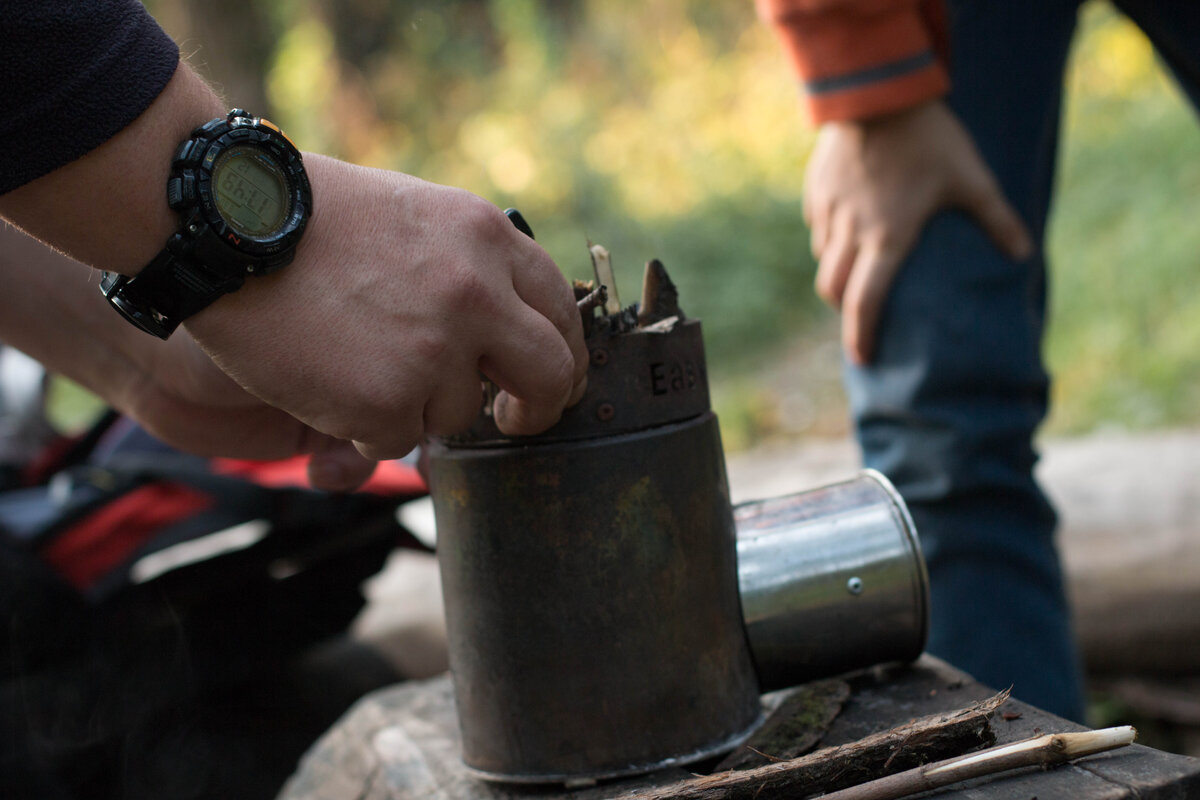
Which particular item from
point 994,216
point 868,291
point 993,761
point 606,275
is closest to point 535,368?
point 606,275

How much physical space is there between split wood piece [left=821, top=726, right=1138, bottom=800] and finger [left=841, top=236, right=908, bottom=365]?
1.01 m

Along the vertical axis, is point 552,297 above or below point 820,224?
below

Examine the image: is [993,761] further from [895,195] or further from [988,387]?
[895,195]

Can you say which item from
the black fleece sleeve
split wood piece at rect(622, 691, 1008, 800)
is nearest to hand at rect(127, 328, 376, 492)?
the black fleece sleeve

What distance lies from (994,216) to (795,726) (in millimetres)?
1065

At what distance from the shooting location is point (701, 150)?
10.0 meters

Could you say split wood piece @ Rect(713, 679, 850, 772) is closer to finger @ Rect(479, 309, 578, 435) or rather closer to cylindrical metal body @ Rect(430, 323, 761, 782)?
cylindrical metal body @ Rect(430, 323, 761, 782)

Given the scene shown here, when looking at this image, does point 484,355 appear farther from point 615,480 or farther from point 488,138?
point 488,138

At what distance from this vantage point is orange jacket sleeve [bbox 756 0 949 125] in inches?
73.2

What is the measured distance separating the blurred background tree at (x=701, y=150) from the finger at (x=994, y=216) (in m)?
1.95

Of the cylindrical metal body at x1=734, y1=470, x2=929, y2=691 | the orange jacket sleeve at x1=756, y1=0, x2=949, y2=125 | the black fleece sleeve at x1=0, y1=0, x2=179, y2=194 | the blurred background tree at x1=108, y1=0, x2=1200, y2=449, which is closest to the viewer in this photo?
the black fleece sleeve at x1=0, y1=0, x2=179, y2=194

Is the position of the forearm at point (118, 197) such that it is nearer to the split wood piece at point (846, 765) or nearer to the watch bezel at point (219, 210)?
the watch bezel at point (219, 210)

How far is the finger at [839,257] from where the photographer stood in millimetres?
1981

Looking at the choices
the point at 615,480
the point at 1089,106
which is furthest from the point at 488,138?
the point at 615,480
